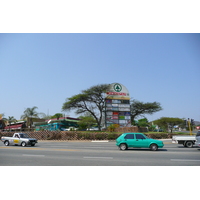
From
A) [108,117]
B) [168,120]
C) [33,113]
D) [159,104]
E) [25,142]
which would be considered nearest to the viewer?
[25,142]

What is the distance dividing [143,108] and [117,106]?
13602mm

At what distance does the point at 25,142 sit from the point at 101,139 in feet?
48.8

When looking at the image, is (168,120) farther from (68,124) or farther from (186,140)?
(186,140)

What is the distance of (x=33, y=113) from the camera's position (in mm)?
63344

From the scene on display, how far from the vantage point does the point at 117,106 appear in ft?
154

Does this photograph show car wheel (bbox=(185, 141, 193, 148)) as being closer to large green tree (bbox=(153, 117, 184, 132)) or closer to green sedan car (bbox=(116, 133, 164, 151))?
green sedan car (bbox=(116, 133, 164, 151))

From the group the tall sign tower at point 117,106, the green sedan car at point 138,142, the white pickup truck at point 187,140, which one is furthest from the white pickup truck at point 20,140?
the tall sign tower at point 117,106

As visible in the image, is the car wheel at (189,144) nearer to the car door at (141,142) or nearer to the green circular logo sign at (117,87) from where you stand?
the car door at (141,142)

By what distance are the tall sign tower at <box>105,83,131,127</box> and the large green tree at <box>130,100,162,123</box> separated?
34.1 feet

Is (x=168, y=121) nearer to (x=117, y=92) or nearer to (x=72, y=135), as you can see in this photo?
(x=117, y=92)

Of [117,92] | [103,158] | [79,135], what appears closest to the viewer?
[103,158]

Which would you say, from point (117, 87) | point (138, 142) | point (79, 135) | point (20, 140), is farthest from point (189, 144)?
point (117, 87)

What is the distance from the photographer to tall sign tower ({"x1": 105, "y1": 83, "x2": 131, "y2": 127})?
46281 millimetres
